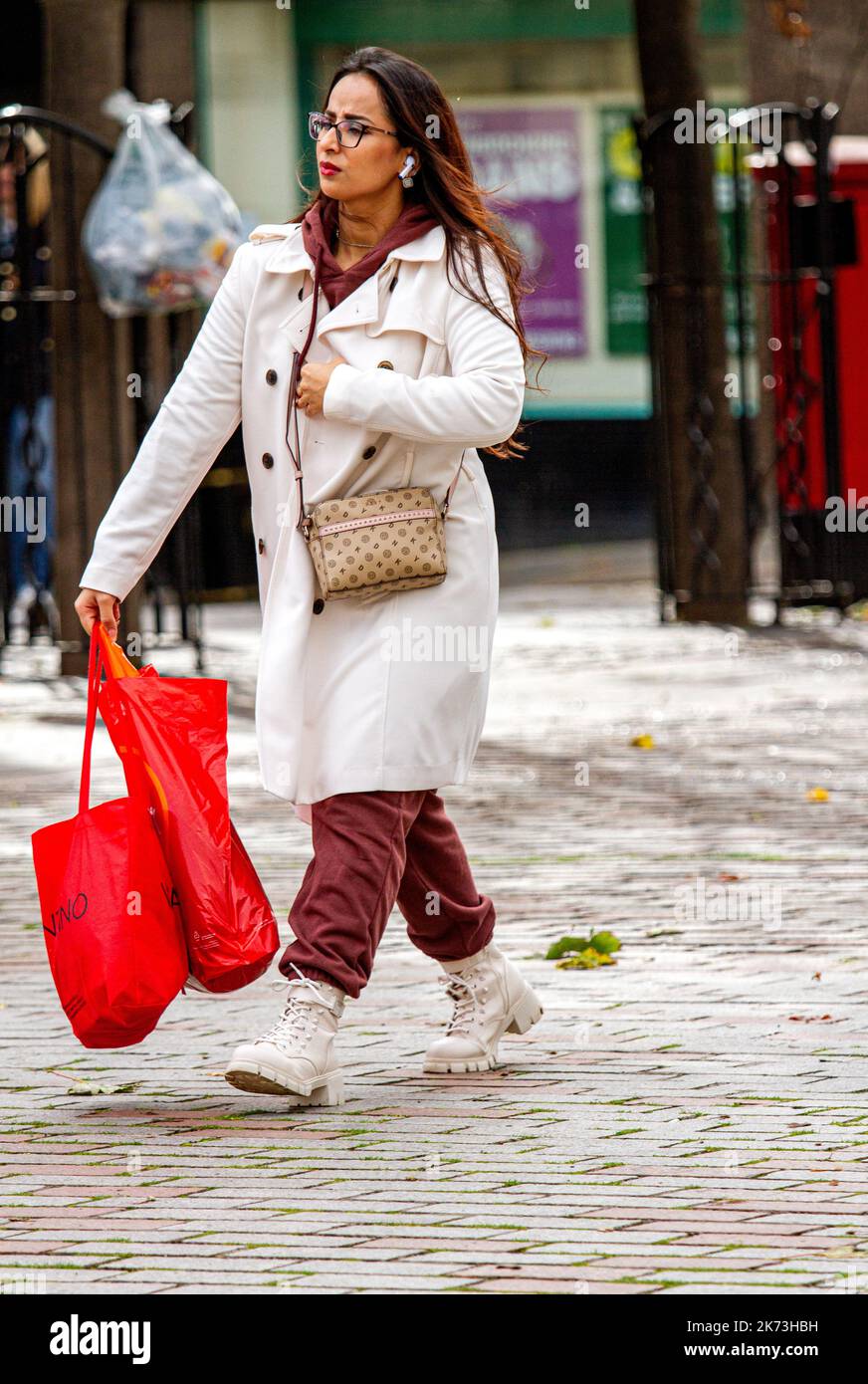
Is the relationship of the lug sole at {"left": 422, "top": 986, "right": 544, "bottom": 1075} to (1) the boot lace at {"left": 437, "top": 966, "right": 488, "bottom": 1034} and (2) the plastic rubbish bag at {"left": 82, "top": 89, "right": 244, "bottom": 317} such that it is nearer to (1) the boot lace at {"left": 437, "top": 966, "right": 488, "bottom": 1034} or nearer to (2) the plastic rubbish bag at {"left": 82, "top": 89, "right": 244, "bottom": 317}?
(1) the boot lace at {"left": 437, "top": 966, "right": 488, "bottom": 1034}

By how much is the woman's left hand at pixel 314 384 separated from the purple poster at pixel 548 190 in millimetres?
18122

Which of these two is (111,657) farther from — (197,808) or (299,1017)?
(299,1017)

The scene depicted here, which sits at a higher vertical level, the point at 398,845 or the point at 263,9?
the point at 263,9

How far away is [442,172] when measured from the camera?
4594 millimetres

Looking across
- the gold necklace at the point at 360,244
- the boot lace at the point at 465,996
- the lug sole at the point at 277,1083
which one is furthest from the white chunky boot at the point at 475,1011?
the gold necklace at the point at 360,244

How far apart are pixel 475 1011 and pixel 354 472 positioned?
3.57 feet

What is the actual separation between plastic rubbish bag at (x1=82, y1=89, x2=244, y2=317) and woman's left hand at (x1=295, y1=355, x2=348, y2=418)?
7753 millimetres

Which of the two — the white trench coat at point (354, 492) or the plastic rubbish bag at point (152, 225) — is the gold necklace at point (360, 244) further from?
the plastic rubbish bag at point (152, 225)

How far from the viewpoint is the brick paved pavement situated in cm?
350
